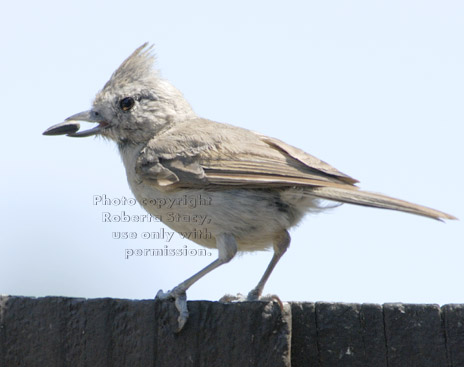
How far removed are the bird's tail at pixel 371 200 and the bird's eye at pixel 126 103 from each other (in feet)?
6.06

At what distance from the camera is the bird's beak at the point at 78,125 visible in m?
5.31

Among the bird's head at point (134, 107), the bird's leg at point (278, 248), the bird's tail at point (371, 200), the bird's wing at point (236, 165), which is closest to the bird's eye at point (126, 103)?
the bird's head at point (134, 107)

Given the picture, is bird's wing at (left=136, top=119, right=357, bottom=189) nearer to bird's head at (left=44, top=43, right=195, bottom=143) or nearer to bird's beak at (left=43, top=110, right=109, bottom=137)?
bird's head at (left=44, top=43, right=195, bottom=143)

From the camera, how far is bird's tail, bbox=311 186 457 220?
3821mm

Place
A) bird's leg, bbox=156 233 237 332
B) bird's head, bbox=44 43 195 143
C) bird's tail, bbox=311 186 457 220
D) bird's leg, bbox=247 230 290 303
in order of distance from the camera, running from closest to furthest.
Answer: bird's leg, bbox=156 233 237 332 → bird's tail, bbox=311 186 457 220 → bird's leg, bbox=247 230 290 303 → bird's head, bbox=44 43 195 143

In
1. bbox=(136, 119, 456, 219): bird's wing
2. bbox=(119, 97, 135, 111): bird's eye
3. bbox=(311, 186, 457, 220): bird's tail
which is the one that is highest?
bbox=(119, 97, 135, 111): bird's eye

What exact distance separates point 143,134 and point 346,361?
308cm

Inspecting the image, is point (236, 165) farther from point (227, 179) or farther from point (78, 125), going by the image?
point (78, 125)

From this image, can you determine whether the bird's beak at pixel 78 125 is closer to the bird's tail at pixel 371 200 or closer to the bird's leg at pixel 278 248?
the bird's leg at pixel 278 248

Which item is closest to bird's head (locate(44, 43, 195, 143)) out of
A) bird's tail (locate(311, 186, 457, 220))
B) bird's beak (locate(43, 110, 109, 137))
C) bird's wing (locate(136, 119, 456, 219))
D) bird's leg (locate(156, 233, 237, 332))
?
bird's beak (locate(43, 110, 109, 137))

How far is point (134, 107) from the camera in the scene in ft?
18.1

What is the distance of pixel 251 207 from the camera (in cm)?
450

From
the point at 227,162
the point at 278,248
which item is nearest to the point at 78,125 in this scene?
the point at 227,162

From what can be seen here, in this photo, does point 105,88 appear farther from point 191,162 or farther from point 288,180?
point 288,180
